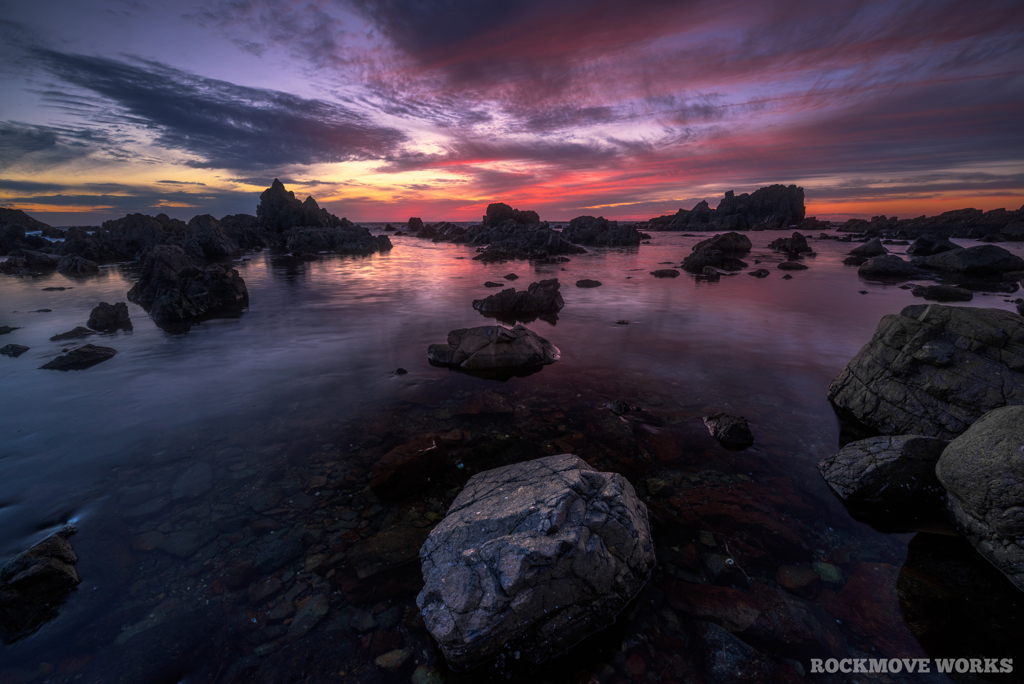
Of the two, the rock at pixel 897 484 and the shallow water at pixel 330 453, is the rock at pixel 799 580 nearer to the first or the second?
the shallow water at pixel 330 453

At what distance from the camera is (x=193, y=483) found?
7.13 meters

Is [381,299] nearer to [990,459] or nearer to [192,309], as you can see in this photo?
[192,309]

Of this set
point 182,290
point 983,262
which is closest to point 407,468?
point 182,290

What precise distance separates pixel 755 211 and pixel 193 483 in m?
155

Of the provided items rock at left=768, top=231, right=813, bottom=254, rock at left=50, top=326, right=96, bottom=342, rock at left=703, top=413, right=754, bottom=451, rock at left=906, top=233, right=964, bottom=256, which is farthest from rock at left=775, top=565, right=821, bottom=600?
rock at left=768, top=231, right=813, bottom=254

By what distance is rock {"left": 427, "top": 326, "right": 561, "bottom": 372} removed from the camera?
12.7m

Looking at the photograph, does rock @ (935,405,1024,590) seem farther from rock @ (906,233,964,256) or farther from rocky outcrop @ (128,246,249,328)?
rock @ (906,233,964,256)

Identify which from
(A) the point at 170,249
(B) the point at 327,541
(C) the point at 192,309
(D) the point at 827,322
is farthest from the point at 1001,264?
(A) the point at 170,249

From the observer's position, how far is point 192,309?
2031 centimetres

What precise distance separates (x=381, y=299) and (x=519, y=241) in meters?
37.3

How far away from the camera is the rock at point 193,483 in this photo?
684 centimetres

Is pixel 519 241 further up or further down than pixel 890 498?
further up

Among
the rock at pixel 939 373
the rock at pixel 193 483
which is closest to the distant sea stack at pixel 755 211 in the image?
the rock at pixel 939 373

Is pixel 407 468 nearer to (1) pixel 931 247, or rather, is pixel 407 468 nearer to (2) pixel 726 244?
(2) pixel 726 244
